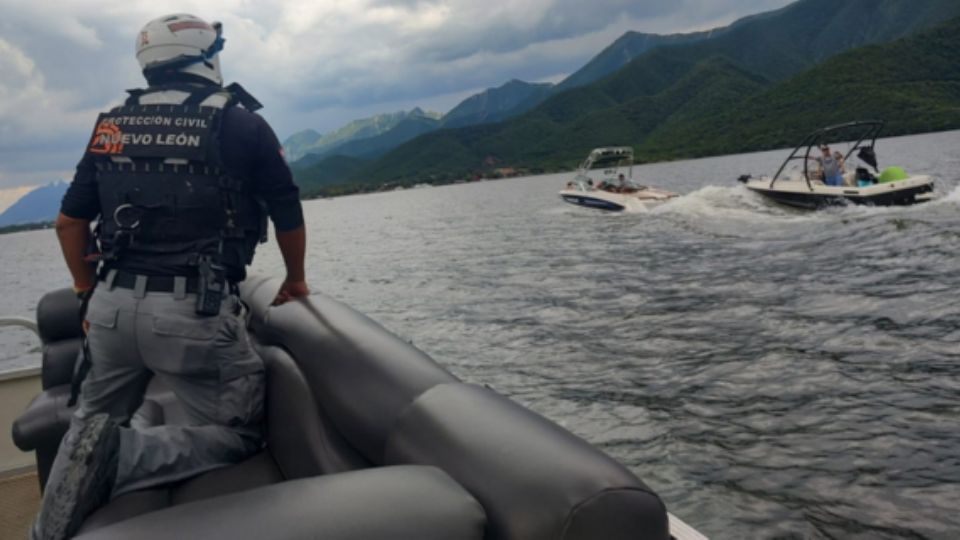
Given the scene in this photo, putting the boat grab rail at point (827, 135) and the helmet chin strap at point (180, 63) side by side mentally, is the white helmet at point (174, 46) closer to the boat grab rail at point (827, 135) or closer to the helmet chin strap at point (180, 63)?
the helmet chin strap at point (180, 63)

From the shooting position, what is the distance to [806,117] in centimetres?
12231

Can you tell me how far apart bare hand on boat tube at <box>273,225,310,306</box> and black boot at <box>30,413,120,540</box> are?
124cm

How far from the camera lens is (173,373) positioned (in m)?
2.81

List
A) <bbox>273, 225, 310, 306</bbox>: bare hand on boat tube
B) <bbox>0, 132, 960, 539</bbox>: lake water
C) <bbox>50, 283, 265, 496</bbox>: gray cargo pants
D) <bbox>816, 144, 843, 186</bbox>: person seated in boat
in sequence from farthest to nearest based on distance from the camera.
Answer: <bbox>816, 144, 843, 186</bbox>: person seated in boat < <bbox>0, 132, 960, 539</bbox>: lake water < <bbox>273, 225, 310, 306</bbox>: bare hand on boat tube < <bbox>50, 283, 265, 496</bbox>: gray cargo pants

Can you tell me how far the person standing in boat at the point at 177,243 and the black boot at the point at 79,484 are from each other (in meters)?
0.23

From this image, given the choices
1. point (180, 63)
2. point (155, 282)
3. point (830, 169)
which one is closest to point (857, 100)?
point (830, 169)

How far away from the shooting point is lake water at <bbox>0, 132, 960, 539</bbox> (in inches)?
230

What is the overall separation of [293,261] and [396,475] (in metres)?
2.10

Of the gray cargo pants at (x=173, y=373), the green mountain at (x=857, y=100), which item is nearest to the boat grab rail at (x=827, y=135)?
the gray cargo pants at (x=173, y=373)

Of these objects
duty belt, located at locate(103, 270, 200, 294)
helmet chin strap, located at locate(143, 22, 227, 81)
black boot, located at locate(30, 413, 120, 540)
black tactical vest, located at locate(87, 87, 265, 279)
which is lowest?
black boot, located at locate(30, 413, 120, 540)

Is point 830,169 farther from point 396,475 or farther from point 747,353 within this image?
point 396,475

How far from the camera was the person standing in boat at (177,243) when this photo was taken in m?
2.79

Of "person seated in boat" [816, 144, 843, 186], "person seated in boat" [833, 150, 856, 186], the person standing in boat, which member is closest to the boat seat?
the person standing in boat

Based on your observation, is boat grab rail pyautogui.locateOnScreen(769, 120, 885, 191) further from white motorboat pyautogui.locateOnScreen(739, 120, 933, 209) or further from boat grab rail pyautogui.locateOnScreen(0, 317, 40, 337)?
boat grab rail pyautogui.locateOnScreen(0, 317, 40, 337)
